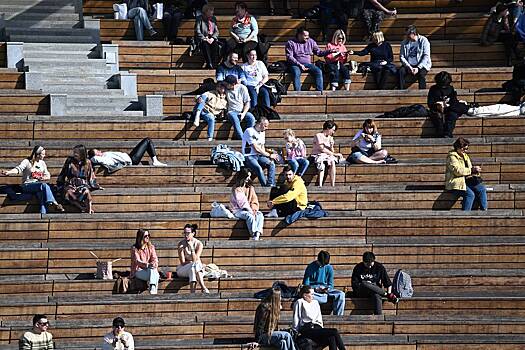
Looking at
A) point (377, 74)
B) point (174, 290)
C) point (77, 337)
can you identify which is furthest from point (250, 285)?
point (377, 74)

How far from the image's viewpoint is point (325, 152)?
2933cm

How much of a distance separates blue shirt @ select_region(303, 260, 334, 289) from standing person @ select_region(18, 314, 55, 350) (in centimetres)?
420

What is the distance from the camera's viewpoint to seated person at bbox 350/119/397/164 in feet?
97.2

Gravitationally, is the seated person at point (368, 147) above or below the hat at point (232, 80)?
below

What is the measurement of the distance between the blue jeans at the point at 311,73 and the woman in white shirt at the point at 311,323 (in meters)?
7.27

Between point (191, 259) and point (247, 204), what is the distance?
157 cm

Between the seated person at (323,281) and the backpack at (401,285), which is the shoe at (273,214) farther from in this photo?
the backpack at (401,285)

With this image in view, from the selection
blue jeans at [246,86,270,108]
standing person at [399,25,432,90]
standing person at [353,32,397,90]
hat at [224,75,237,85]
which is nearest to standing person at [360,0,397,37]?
standing person at [353,32,397,90]

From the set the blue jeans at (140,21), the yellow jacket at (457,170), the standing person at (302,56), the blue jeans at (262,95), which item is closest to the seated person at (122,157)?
the blue jeans at (262,95)

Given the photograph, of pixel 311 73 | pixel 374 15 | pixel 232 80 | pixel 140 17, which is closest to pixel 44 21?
pixel 140 17

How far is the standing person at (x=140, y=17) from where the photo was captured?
3294cm

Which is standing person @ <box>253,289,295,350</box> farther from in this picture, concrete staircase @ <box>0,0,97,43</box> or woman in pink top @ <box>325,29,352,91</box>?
concrete staircase @ <box>0,0,97,43</box>

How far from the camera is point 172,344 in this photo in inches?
985

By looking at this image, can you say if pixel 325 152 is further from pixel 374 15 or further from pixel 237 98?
pixel 374 15
